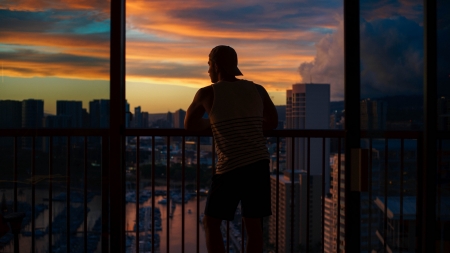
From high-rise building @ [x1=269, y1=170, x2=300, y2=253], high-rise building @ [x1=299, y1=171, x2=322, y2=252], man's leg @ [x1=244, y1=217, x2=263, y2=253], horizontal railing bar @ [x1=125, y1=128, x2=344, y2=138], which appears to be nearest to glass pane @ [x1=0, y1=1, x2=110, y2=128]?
horizontal railing bar @ [x1=125, y1=128, x2=344, y2=138]

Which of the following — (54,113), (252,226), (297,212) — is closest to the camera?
(252,226)

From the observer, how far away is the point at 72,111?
3105 mm

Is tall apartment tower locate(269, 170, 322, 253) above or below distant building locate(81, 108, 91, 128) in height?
below

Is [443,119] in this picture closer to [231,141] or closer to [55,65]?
[231,141]

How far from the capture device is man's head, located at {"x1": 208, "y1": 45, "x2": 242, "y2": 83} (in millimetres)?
2695

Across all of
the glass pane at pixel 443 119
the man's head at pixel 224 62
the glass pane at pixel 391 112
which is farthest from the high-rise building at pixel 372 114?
the man's head at pixel 224 62

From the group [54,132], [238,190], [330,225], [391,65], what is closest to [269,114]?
[238,190]

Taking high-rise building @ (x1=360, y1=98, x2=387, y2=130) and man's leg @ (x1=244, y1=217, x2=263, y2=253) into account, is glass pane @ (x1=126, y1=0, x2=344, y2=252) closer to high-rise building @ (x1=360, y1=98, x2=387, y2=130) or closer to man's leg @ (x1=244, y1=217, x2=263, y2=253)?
man's leg @ (x1=244, y1=217, x2=263, y2=253)

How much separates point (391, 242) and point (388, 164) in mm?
406

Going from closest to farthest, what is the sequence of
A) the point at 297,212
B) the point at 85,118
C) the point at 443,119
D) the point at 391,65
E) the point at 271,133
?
the point at 443,119 → the point at 391,65 → the point at 85,118 → the point at 271,133 → the point at 297,212

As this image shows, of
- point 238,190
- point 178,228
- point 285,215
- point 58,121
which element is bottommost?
point 178,228

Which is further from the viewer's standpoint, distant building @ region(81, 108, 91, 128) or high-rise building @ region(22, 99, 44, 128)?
distant building @ region(81, 108, 91, 128)

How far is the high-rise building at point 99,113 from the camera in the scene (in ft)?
10.5

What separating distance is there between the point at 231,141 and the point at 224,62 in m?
0.44
